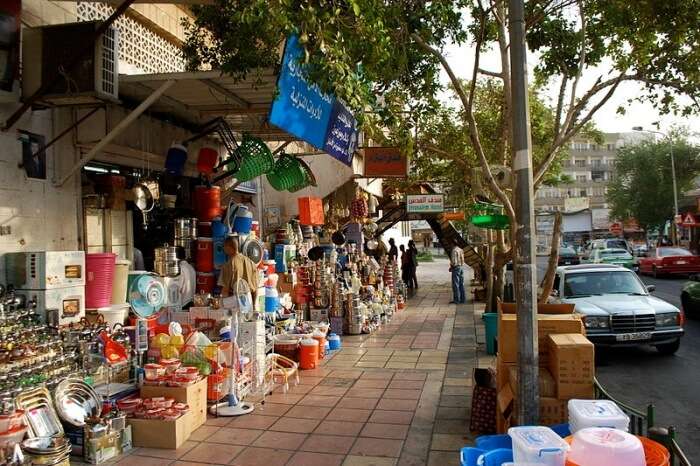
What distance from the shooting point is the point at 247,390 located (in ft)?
22.5

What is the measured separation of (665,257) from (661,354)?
54.9 ft

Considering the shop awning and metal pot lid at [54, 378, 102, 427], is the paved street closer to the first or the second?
metal pot lid at [54, 378, 102, 427]

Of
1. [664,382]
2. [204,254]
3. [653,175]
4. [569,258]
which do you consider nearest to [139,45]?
[204,254]

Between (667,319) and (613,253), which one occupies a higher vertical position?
(613,253)

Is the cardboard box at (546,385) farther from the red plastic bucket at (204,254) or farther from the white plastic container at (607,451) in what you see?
the red plastic bucket at (204,254)

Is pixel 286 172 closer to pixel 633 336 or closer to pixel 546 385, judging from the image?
pixel 633 336

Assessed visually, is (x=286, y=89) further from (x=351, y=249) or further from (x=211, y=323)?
(x=351, y=249)

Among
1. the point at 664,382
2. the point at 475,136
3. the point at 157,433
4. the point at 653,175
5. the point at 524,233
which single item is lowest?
the point at 664,382

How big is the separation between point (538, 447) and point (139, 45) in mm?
7266

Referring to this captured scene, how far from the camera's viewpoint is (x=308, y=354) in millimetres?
8578

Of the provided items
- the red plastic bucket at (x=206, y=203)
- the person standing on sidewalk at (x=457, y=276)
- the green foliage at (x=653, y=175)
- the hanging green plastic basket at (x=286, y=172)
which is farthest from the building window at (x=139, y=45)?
the green foliage at (x=653, y=175)

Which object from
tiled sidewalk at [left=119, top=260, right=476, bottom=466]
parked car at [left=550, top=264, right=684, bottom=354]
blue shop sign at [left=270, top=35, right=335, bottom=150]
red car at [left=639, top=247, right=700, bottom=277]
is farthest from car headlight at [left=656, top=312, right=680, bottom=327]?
red car at [left=639, top=247, right=700, bottom=277]

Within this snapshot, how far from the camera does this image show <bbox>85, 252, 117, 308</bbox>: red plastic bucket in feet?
20.2

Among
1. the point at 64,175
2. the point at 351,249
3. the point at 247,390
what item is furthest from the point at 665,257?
the point at 64,175
